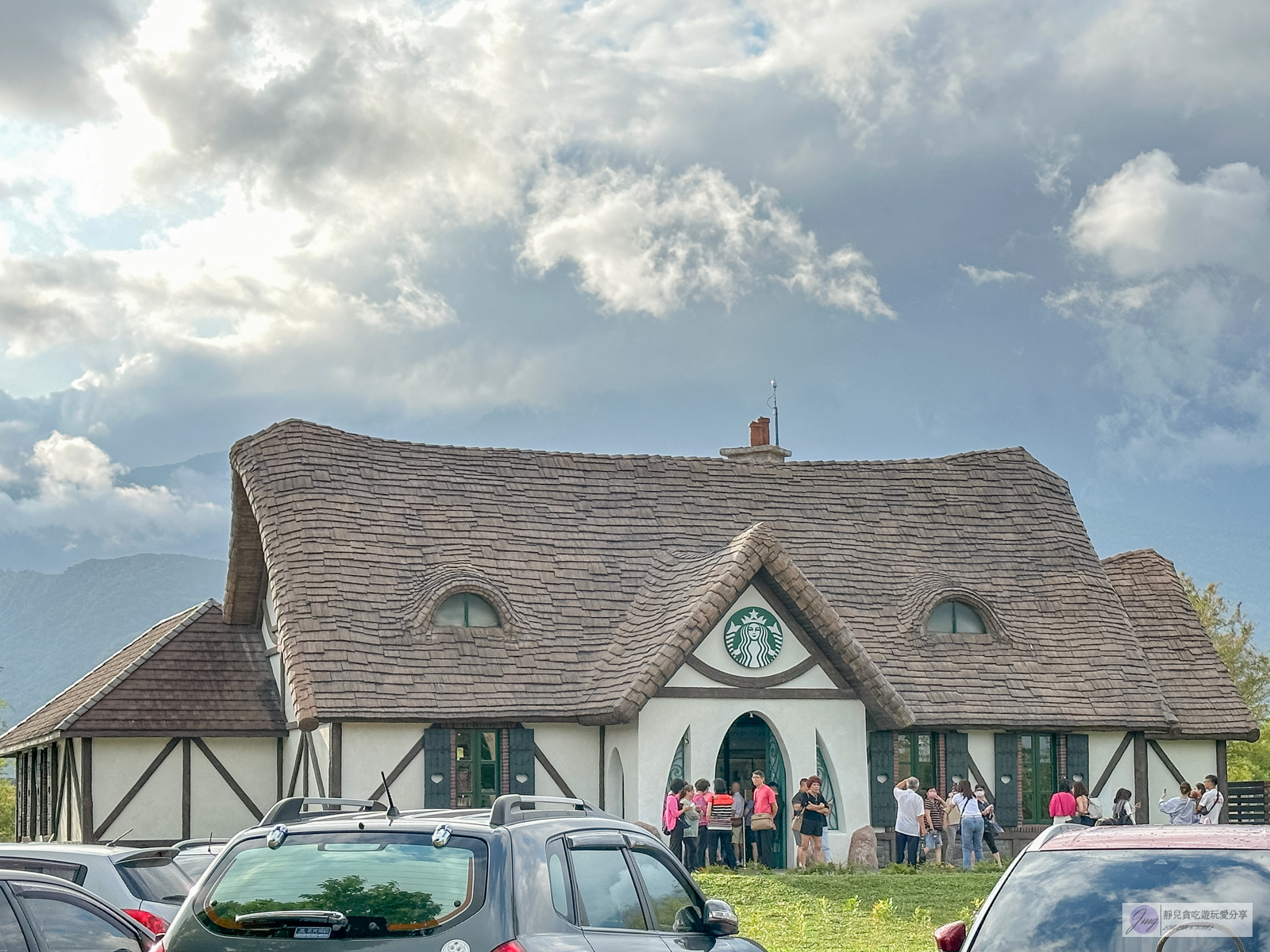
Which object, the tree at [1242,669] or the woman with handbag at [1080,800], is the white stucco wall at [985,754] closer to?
the woman with handbag at [1080,800]

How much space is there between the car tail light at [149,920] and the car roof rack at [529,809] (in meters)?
2.95

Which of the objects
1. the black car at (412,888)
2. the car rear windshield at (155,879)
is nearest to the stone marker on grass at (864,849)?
the car rear windshield at (155,879)

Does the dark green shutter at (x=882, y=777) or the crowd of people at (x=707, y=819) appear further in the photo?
the dark green shutter at (x=882, y=777)

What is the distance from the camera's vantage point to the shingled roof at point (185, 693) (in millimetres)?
26625

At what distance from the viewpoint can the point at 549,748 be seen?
2633 centimetres

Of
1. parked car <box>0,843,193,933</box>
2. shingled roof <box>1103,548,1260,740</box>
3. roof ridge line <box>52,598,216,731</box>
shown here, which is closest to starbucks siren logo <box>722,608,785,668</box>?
shingled roof <box>1103,548,1260,740</box>

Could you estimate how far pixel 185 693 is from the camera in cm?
2753

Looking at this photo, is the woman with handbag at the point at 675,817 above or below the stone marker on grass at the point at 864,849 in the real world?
above

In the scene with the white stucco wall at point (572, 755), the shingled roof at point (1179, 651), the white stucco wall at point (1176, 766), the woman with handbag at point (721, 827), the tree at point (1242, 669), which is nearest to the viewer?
the woman with handbag at point (721, 827)

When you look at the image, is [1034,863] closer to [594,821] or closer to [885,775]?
[594,821]

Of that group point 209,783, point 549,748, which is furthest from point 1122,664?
point 209,783

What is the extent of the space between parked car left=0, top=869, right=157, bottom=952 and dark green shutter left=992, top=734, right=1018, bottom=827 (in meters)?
21.2

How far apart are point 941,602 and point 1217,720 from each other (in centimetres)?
558

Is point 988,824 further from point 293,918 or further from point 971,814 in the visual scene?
point 293,918
